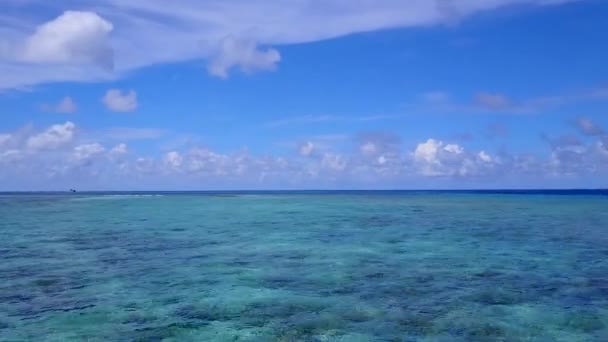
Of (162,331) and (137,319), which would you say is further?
(137,319)

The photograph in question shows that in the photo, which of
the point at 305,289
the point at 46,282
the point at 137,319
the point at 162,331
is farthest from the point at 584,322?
the point at 46,282

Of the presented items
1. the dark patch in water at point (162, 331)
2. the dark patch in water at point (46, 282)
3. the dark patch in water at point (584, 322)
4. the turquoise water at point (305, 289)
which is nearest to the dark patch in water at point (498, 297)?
the turquoise water at point (305, 289)

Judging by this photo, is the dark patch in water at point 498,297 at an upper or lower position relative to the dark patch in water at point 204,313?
upper

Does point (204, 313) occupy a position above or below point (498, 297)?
below

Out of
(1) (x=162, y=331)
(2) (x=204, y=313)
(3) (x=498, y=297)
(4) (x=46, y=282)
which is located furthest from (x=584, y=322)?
(4) (x=46, y=282)

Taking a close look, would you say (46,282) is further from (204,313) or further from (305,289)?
(305,289)

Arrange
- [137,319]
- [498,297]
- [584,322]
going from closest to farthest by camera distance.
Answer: [584,322], [137,319], [498,297]

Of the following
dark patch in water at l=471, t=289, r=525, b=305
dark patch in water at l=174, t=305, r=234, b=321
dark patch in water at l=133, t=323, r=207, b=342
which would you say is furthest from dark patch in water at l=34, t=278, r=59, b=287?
dark patch in water at l=471, t=289, r=525, b=305

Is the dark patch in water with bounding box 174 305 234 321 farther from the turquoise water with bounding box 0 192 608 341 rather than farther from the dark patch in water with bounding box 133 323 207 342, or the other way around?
the dark patch in water with bounding box 133 323 207 342

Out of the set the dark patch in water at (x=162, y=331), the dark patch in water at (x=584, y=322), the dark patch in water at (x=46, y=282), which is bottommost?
the dark patch in water at (x=162, y=331)

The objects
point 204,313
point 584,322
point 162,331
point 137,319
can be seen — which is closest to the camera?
point 162,331

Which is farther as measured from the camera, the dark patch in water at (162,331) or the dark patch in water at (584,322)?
A: the dark patch in water at (584,322)

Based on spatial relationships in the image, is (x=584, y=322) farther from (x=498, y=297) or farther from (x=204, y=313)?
(x=204, y=313)

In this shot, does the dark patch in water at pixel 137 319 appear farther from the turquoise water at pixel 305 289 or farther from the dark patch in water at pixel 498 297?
the dark patch in water at pixel 498 297
